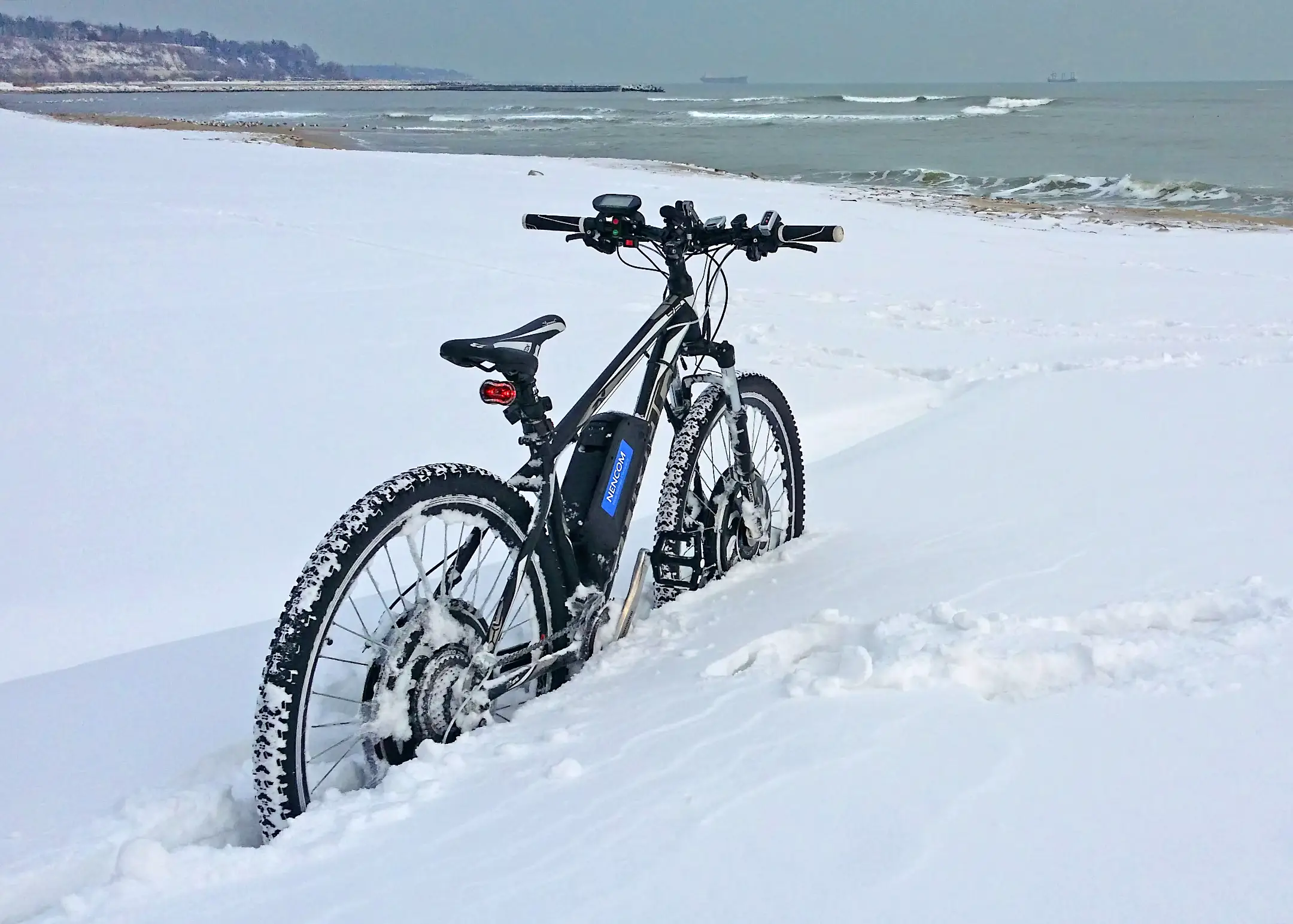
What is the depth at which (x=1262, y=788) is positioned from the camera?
1787 millimetres

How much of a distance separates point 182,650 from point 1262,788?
9.04 feet

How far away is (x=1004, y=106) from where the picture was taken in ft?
221

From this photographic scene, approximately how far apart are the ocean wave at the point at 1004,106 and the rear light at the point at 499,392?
62.3 metres

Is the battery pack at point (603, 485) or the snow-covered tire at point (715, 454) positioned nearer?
the battery pack at point (603, 485)

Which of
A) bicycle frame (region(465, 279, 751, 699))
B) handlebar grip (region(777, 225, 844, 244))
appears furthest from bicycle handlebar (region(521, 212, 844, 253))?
bicycle frame (region(465, 279, 751, 699))

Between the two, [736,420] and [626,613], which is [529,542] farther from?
[736,420]

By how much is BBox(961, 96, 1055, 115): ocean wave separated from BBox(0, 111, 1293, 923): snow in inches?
2318

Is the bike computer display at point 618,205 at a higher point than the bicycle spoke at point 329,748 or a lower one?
higher

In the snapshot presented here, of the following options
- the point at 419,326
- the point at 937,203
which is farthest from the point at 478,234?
the point at 937,203

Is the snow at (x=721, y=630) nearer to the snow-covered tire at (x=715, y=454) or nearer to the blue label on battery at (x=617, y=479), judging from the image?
the snow-covered tire at (x=715, y=454)

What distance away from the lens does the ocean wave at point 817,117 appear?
5266 centimetres

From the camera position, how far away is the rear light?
2.29 meters

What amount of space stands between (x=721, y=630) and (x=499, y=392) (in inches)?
39.3

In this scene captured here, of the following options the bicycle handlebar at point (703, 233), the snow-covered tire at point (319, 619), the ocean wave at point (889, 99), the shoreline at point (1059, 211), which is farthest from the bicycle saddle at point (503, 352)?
the ocean wave at point (889, 99)
